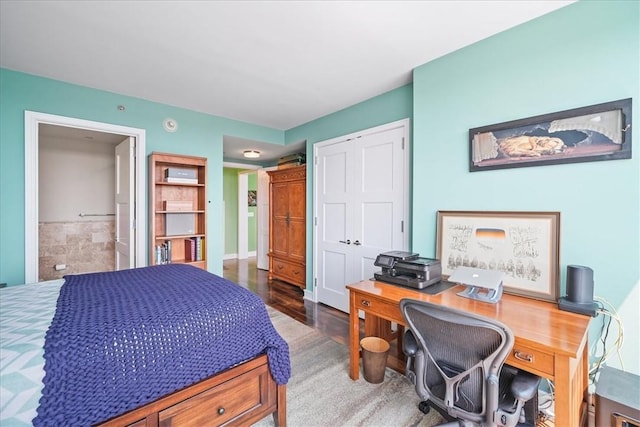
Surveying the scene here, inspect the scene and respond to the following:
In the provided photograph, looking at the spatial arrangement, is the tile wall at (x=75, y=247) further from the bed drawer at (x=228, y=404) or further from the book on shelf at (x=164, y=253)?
the bed drawer at (x=228, y=404)

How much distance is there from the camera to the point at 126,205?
Result: 318cm

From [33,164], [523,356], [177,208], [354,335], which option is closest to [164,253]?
[177,208]

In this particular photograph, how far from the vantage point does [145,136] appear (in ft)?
10.2

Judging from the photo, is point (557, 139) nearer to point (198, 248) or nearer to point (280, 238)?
point (198, 248)

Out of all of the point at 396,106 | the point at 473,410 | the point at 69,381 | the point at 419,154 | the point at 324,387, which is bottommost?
the point at 324,387

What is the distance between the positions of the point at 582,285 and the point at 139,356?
7.32 feet

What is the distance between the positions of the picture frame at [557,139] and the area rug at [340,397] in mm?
1711

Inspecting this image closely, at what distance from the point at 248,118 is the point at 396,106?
2.04 metres

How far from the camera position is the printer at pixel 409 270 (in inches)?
74.4

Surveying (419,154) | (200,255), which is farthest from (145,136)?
(419,154)

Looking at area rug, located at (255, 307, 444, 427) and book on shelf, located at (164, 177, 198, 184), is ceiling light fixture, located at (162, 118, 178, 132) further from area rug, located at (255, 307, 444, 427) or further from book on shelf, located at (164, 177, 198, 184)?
area rug, located at (255, 307, 444, 427)

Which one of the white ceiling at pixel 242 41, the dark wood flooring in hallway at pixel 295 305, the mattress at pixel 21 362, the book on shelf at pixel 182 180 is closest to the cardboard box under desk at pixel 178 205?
the book on shelf at pixel 182 180

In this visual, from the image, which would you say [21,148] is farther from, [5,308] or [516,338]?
[516,338]

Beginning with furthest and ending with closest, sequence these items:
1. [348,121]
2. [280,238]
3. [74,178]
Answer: [280,238] < [74,178] < [348,121]
